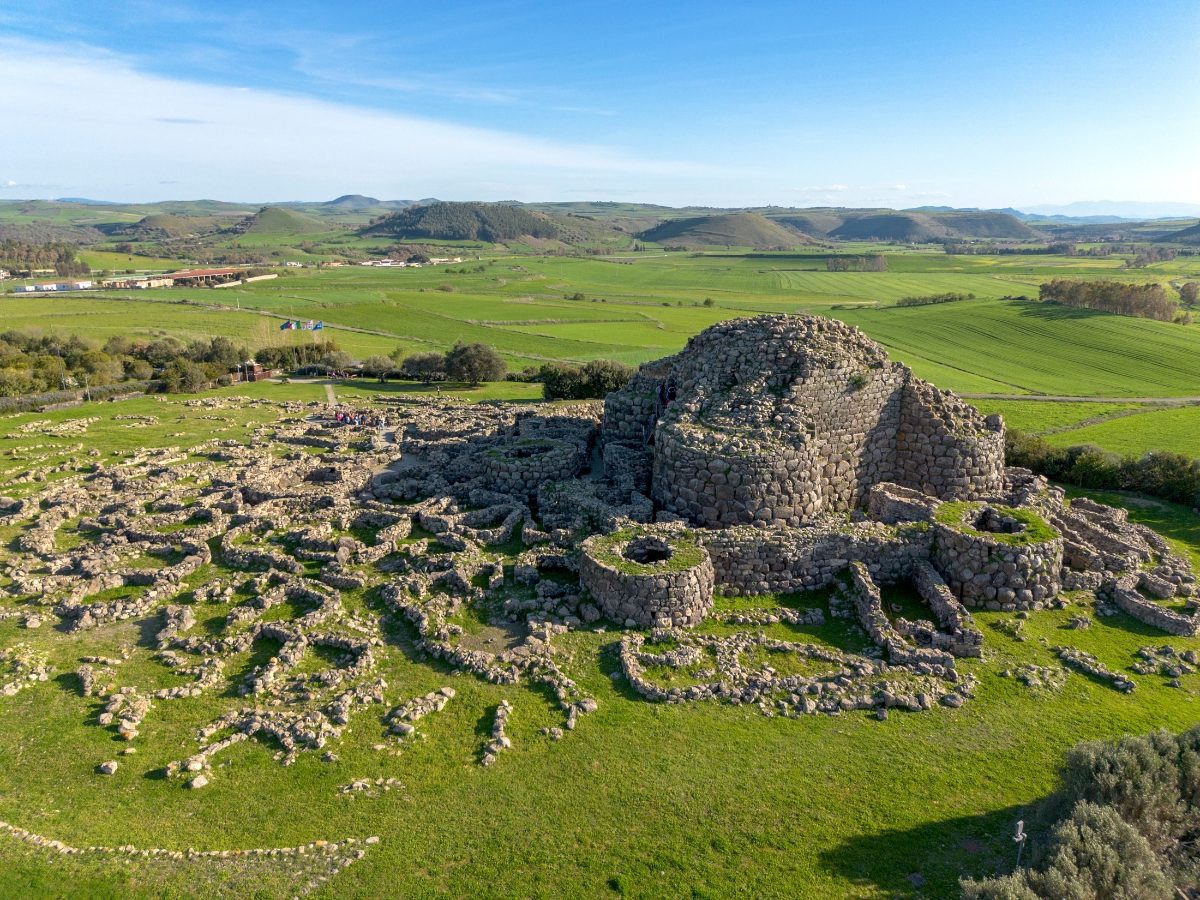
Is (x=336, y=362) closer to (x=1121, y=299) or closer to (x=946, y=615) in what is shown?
(x=946, y=615)

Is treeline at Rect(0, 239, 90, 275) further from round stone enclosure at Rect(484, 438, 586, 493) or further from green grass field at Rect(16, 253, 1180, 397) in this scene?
round stone enclosure at Rect(484, 438, 586, 493)

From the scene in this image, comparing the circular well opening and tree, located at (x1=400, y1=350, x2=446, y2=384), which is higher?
tree, located at (x1=400, y1=350, x2=446, y2=384)

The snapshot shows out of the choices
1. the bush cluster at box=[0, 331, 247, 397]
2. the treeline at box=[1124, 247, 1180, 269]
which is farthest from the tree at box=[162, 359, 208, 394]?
the treeline at box=[1124, 247, 1180, 269]

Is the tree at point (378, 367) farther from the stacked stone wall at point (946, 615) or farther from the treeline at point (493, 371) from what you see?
the stacked stone wall at point (946, 615)

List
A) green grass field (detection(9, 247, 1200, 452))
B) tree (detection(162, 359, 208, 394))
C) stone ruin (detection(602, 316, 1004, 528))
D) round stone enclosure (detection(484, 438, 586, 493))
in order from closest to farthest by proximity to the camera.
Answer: stone ruin (detection(602, 316, 1004, 528))
round stone enclosure (detection(484, 438, 586, 493))
tree (detection(162, 359, 208, 394))
green grass field (detection(9, 247, 1200, 452))

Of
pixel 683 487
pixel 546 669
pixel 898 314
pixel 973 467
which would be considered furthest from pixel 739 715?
pixel 898 314

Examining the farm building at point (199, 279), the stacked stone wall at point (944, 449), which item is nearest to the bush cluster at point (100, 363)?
the stacked stone wall at point (944, 449)
